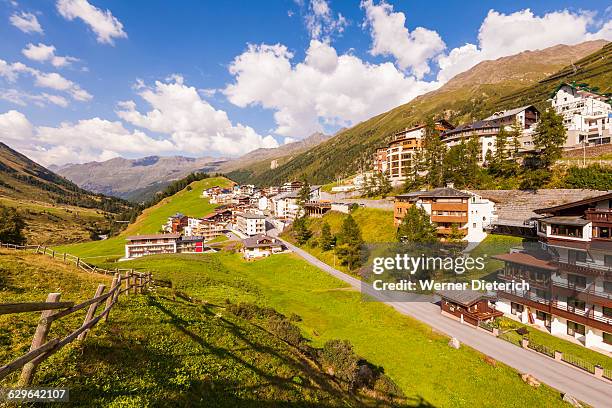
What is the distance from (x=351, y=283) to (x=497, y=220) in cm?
3468

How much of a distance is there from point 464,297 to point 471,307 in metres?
1.59

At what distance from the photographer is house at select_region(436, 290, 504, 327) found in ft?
135

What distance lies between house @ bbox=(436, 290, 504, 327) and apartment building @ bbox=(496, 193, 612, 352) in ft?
10.6

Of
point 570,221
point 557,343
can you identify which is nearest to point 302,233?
point 557,343

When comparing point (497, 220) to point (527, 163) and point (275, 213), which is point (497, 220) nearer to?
point (527, 163)

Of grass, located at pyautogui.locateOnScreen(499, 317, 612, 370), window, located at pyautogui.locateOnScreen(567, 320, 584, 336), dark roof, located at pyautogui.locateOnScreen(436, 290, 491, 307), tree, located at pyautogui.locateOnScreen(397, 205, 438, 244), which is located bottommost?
grass, located at pyautogui.locateOnScreen(499, 317, 612, 370)

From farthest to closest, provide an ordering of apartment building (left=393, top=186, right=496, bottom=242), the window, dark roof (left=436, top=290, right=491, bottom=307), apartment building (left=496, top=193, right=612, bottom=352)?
apartment building (left=393, top=186, right=496, bottom=242)
dark roof (left=436, top=290, right=491, bottom=307)
the window
apartment building (left=496, top=193, right=612, bottom=352)

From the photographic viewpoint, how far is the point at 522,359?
106 ft

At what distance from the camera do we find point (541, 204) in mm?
56531

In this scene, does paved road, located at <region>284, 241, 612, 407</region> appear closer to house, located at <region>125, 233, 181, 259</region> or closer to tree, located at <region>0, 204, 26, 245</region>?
house, located at <region>125, 233, 181, 259</region>
